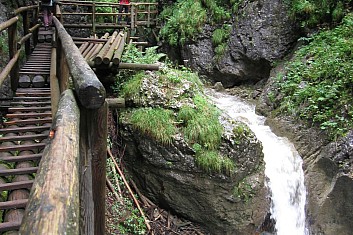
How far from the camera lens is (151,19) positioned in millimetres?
14945

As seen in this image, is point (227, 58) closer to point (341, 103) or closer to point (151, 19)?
point (151, 19)

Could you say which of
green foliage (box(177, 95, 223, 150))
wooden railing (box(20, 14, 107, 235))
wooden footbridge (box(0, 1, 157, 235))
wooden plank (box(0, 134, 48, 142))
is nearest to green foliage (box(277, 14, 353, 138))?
green foliage (box(177, 95, 223, 150))

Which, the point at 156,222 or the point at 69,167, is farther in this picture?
the point at 156,222

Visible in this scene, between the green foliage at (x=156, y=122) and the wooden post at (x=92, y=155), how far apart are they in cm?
407

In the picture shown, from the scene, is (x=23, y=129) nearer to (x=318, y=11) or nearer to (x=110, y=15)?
(x=110, y=15)

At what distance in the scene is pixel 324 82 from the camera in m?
8.73

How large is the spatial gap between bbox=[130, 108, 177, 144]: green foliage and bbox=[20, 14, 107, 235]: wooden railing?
3.75 metres

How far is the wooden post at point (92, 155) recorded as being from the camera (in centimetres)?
198

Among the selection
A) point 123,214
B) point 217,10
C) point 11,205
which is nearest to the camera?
point 11,205

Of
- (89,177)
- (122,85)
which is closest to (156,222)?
(122,85)

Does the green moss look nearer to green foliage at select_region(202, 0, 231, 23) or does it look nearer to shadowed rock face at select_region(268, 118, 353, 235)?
shadowed rock face at select_region(268, 118, 353, 235)

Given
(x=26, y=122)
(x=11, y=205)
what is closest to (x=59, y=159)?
(x=11, y=205)

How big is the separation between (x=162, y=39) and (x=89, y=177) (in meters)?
13.0

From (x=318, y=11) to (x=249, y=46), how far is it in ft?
9.03
